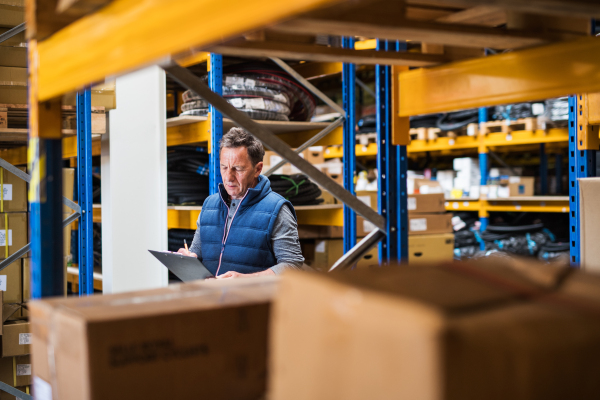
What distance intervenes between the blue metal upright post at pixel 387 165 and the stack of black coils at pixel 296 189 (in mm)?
2721

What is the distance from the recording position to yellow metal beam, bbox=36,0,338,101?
849 mm

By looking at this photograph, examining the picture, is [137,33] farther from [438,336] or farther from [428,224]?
[428,224]

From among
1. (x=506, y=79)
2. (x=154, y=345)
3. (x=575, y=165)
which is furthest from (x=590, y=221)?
(x=154, y=345)

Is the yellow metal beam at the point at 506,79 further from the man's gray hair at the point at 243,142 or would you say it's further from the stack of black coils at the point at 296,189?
the stack of black coils at the point at 296,189

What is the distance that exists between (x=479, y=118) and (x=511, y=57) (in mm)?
6070

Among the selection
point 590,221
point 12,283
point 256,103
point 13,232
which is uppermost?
point 256,103

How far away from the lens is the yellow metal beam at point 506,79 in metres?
1.54

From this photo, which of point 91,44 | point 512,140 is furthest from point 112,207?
point 512,140

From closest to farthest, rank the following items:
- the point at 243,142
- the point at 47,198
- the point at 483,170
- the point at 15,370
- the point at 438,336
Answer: the point at 438,336, the point at 47,198, the point at 243,142, the point at 15,370, the point at 483,170

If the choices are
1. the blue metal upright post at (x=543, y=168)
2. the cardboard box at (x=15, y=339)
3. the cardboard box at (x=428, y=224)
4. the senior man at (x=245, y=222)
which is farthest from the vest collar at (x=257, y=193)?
the blue metal upright post at (x=543, y=168)

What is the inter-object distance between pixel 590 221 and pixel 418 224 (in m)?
3.14

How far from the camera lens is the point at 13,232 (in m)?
4.25

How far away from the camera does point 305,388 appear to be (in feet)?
2.87

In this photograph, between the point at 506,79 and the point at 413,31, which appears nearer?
the point at 413,31
